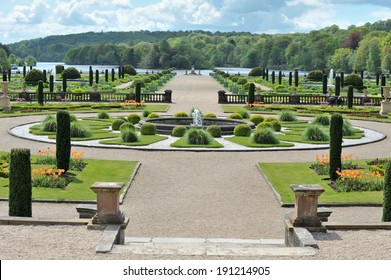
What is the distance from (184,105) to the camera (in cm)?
5003

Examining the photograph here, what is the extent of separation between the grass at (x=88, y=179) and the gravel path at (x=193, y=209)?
1.85 feet

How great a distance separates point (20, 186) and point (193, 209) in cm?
423

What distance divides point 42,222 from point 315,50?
14767 centimetres

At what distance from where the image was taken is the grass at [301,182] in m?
17.4

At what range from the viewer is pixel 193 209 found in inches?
645

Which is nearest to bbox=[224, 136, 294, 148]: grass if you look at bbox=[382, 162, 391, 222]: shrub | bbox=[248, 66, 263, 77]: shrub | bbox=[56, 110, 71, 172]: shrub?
bbox=[56, 110, 71, 172]: shrub

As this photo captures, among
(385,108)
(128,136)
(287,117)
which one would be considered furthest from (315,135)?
(385,108)

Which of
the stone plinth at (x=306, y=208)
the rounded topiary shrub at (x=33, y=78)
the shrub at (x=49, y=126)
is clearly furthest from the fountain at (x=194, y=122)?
the rounded topiary shrub at (x=33, y=78)

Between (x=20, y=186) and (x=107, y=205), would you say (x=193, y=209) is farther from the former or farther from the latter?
(x=20, y=186)

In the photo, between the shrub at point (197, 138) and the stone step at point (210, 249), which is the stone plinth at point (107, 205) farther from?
the shrub at point (197, 138)

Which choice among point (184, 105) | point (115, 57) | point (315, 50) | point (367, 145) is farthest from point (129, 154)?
point (115, 57)

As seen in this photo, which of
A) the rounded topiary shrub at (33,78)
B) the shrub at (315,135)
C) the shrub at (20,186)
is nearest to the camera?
the shrub at (20,186)

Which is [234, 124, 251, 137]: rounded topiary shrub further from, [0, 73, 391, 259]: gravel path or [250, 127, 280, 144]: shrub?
[0, 73, 391, 259]: gravel path
